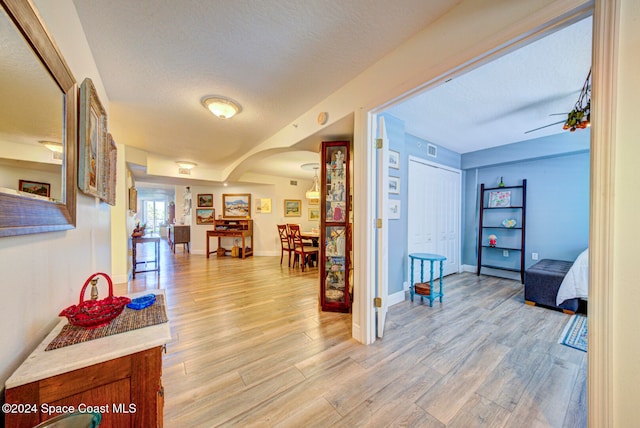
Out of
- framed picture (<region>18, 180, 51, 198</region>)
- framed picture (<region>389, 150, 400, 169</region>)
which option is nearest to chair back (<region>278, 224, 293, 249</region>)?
framed picture (<region>389, 150, 400, 169</region>)

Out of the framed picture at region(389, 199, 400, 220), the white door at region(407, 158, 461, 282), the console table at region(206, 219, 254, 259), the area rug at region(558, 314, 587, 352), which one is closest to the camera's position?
the area rug at region(558, 314, 587, 352)

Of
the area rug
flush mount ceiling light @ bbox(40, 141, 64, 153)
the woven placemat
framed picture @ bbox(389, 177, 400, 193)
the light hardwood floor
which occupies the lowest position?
the light hardwood floor

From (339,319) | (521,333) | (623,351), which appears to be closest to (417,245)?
(521,333)

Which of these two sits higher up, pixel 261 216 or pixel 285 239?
pixel 261 216

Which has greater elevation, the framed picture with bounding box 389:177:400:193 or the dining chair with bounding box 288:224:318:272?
the framed picture with bounding box 389:177:400:193

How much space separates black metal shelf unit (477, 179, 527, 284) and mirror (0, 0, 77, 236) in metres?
5.55

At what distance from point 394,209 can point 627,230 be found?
226 cm

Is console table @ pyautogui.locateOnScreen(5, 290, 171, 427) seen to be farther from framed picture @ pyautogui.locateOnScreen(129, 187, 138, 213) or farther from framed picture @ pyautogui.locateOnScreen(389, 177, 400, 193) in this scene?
framed picture @ pyautogui.locateOnScreen(129, 187, 138, 213)

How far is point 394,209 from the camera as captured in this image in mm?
3160

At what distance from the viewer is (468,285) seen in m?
3.89

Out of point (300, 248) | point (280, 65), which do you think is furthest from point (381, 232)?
point (300, 248)

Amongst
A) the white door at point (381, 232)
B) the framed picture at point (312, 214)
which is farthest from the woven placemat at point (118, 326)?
the framed picture at point (312, 214)

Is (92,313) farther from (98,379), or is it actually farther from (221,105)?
(221,105)

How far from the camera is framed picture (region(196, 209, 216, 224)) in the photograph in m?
7.27
